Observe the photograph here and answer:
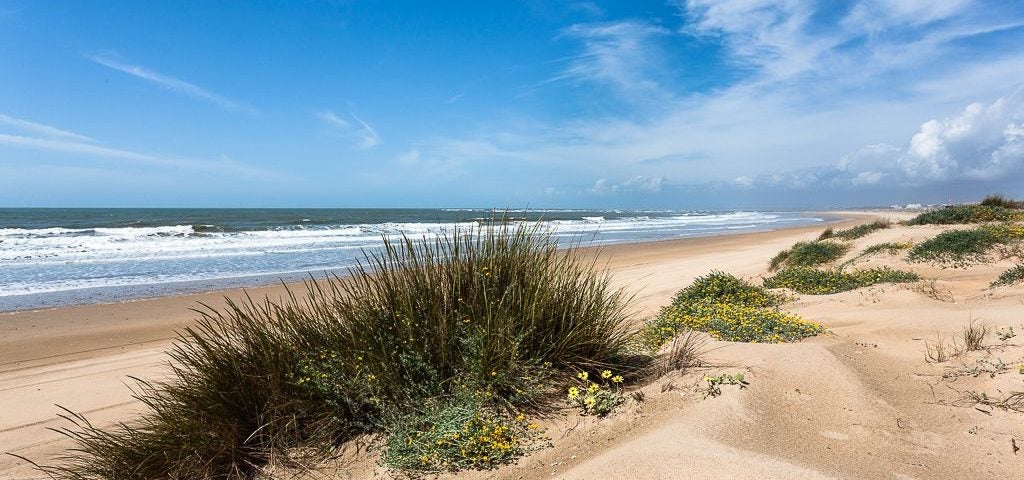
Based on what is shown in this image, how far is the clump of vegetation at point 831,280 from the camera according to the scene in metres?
8.66

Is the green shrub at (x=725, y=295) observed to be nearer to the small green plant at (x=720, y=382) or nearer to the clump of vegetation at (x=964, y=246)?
the small green plant at (x=720, y=382)

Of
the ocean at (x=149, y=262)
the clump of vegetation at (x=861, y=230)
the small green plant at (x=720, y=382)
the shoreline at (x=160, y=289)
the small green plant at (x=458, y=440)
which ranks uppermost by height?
the clump of vegetation at (x=861, y=230)

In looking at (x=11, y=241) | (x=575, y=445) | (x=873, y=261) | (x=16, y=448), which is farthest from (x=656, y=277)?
(x=11, y=241)

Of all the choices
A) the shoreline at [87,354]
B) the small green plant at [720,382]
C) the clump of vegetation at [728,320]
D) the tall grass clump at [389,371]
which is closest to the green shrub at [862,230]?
the shoreline at [87,354]

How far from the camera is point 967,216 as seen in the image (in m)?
15.4

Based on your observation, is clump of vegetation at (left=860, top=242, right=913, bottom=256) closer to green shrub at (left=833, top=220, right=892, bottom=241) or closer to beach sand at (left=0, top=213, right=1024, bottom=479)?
green shrub at (left=833, top=220, right=892, bottom=241)

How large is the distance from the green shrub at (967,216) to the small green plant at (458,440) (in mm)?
17253

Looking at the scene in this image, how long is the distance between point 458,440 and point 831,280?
8.30m

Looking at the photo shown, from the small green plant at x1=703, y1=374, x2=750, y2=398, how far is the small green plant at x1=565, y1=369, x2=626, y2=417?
65 cm

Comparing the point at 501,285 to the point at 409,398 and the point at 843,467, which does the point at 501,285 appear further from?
the point at 843,467

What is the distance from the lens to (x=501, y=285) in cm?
457

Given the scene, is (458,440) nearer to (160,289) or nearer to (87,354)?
(87,354)

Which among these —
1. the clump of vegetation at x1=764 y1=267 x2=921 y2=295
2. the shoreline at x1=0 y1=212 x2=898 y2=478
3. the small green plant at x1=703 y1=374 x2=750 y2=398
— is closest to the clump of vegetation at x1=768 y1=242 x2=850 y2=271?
the shoreline at x1=0 y1=212 x2=898 y2=478

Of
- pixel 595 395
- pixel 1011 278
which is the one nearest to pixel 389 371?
pixel 595 395
